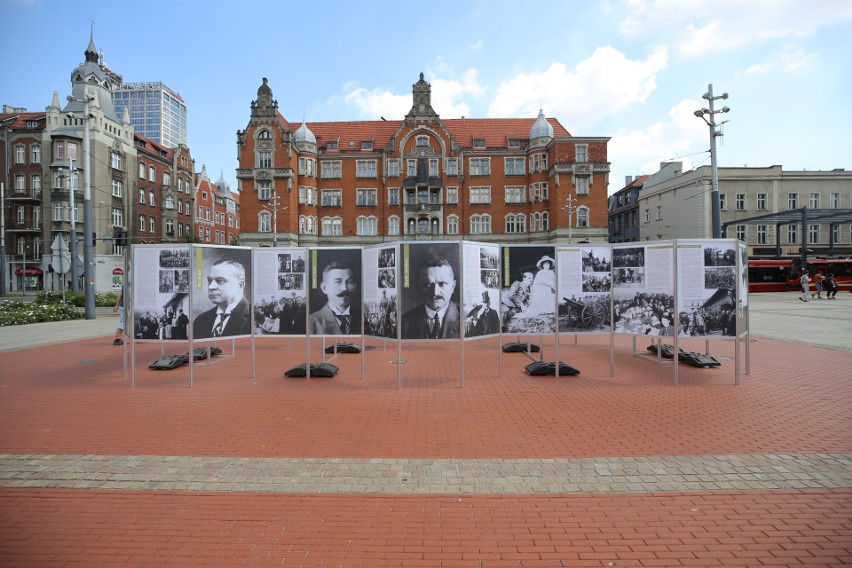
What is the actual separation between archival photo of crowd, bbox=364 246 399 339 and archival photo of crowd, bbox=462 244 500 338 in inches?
56.1

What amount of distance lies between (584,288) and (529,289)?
124 cm

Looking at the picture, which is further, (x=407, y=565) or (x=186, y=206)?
(x=186, y=206)

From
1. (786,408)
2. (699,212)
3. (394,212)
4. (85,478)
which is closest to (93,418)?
(85,478)

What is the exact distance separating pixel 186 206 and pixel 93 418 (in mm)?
65811

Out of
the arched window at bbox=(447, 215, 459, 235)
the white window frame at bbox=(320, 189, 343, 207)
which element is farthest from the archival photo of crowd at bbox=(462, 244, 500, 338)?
the white window frame at bbox=(320, 189, 343, 207)

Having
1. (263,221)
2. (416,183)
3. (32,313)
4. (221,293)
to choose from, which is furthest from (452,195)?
(221,293)

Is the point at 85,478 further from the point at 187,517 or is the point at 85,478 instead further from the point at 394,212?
the point at 394,212

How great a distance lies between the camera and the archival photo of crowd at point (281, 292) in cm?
974

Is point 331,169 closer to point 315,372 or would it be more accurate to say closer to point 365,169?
point 365,169

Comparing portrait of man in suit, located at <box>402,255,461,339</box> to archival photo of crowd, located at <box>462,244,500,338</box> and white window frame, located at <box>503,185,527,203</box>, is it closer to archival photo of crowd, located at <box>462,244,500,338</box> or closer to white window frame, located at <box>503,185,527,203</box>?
archival photo of crowd, located at <box>462,244,500,338</box>

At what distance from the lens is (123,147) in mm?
51344

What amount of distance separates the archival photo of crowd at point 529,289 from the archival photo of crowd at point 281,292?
4.39 m

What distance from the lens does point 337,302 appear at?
963 centimetres

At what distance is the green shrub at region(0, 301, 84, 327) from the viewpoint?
20.5 meters
